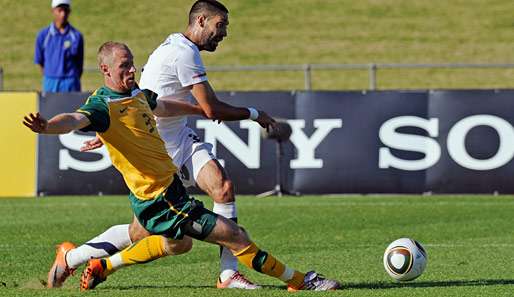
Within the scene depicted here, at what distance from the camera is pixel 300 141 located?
1717cm

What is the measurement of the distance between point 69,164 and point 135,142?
911 centimetres

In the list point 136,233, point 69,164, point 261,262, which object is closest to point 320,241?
point 136,233

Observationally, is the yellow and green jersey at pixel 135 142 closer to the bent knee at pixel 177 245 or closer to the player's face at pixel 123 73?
the player's face at pixel 123 73

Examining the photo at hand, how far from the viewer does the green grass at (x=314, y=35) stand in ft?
111

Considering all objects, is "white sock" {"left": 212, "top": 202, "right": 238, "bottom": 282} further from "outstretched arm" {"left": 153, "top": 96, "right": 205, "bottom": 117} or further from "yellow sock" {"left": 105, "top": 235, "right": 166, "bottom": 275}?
"outstretched arm" {"left": 153, "top": 96, "right": 205, "bottom": 117}

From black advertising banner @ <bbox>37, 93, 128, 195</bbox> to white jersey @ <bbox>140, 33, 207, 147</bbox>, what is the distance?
25.7 feet

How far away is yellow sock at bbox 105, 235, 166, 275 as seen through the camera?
8.86 m

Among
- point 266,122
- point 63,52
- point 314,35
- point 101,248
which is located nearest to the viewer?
point 266,122

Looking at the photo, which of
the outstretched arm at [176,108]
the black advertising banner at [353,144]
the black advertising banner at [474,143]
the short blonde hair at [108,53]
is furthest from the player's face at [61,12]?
the short blonde hair at [108,53]

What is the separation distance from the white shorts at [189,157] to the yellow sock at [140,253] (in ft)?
2.13

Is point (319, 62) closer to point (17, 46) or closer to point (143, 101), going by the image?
point (17, 46)

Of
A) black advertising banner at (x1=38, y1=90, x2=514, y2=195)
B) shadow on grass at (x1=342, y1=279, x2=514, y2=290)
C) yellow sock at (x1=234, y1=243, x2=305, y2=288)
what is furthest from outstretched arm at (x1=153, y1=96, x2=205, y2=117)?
black advertising banner at (x1=38, y1=90, x2=514, y2=195)

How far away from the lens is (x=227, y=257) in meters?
9.29

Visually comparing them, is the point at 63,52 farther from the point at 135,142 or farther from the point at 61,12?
the point at 135,142
